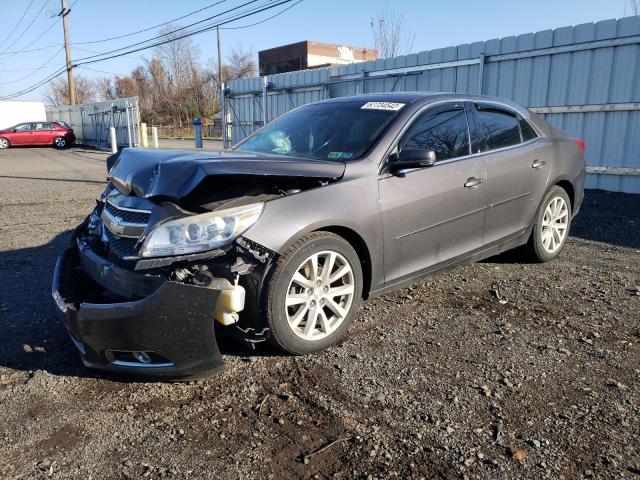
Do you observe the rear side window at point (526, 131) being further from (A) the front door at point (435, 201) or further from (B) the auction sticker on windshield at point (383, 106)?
(B) the auction sticker on windshield at point (383, 106)

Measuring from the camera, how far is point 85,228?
383 cm

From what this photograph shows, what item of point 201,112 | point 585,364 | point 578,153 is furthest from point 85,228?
point 201,112

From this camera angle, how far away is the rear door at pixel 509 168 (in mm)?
4352

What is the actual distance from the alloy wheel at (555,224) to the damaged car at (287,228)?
624mm

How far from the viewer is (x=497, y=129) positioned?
4586 mm

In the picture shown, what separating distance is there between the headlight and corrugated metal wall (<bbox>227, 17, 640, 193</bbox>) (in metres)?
8.93

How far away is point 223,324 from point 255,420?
0.54 metres

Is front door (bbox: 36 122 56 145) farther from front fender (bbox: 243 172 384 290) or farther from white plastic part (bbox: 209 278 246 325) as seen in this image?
white plastic part (bbox: 209 278 246 325)

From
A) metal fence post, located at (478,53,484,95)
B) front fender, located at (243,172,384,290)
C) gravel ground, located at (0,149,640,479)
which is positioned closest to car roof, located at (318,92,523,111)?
front fender, located at (243,172,384,290)

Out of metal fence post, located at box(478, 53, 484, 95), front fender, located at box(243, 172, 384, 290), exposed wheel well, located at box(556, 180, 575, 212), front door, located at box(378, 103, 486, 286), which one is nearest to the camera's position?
front fender, located at box(243, 172, 384, 290)

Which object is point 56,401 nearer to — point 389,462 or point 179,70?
point 389,462

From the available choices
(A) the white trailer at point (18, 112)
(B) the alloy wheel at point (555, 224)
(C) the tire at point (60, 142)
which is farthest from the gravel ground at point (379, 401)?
(A) the white trailer at point (18, 112)

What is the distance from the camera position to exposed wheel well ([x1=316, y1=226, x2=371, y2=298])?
131 inches

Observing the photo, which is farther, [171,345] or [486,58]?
[486,58]
